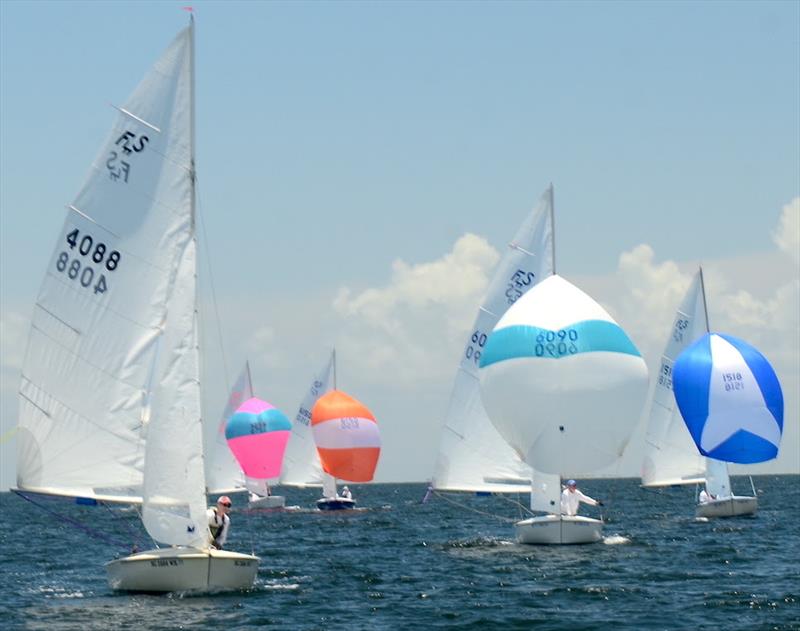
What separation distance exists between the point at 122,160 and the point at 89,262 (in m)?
1.88

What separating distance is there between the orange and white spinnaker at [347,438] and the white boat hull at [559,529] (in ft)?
84.5

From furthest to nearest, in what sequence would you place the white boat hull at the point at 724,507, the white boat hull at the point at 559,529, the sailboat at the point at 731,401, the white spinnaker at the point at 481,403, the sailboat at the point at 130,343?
the white boat hull at the point at 724,507 → the sailboat at the point at 731,401 → the white spinnaker at the point at 481,403 → the white boat hull at the point at 559,529 → the sailboat at the point at 130,343

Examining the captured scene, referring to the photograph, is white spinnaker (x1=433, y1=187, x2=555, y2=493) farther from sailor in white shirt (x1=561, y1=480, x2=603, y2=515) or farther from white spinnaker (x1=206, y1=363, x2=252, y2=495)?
white spinnaker (x1=206, y1=363, x2=252, y2=495)

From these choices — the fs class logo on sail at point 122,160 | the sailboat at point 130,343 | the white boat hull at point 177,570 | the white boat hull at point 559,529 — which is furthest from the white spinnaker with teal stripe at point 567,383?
the fs class logo on sail at point 122,160

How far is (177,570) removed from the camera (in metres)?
24.0

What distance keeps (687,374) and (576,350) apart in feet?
33.6

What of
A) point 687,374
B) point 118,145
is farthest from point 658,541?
point 118,145

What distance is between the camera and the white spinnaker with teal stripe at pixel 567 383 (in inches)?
1313

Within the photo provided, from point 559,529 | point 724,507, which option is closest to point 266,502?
point 724,507

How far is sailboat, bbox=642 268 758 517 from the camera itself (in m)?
54.4

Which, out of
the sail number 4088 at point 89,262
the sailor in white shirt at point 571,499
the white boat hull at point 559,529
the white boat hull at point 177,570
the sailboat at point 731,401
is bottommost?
the white boat hull at point 177,570

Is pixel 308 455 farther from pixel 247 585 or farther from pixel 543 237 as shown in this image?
pixel 247 585

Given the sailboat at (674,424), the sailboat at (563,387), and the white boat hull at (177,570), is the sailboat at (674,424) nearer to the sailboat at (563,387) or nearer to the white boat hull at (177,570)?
the sailboat at (563,387)

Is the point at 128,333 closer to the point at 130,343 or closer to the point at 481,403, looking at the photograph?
the point at 130,343
